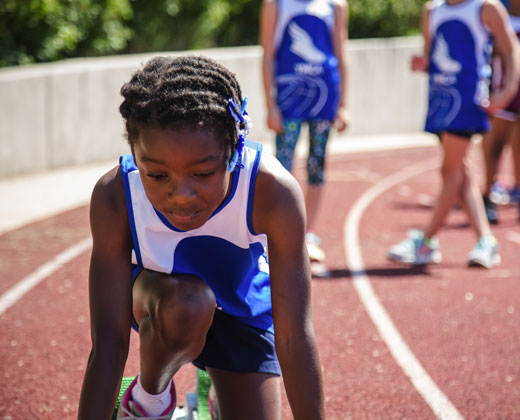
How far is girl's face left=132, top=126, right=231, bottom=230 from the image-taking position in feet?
7.33

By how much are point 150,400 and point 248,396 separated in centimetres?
35

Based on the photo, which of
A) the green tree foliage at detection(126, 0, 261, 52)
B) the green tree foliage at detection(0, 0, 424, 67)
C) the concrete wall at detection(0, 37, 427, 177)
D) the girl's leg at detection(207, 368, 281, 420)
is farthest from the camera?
the green tree foliage at detection(126, 0, 261, 52)

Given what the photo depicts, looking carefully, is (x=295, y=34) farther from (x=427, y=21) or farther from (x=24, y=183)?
(x=24, y=183)

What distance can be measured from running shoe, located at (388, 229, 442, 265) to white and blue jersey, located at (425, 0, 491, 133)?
33.4 inches

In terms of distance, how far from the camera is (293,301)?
2.48 meters

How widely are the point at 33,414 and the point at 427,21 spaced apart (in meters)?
4.02

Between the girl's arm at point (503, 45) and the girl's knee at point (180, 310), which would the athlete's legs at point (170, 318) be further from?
the girl's arm at point (503, 45)

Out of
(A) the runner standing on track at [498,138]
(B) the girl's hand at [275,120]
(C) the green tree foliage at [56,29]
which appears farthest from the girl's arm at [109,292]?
(C) the green tree foliage at [56,29]

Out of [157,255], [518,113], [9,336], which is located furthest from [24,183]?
[157,255]

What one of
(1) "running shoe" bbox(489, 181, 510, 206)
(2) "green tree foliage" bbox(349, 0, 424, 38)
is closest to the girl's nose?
(1) "running shoe" bbox(489, 181, 510, 206)

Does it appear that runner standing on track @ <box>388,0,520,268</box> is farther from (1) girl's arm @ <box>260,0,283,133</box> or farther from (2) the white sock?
(2) the white sock

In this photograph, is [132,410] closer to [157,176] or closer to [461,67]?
[157,176]

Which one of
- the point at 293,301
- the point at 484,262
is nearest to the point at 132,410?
the point at 293,301

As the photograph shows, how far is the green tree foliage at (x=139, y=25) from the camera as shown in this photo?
36.7 ft
